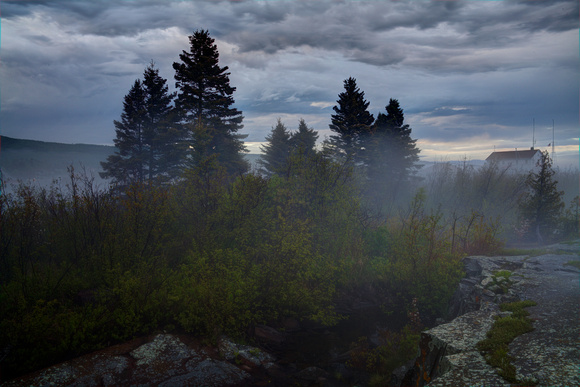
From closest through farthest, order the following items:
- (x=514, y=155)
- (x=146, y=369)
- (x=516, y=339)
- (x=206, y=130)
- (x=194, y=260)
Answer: (x=516, y=339) → (x=146, y=369) → (x=194, y=260) → (x=206, y=130) → (x=514, y=155)

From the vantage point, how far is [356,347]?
28.3 feet

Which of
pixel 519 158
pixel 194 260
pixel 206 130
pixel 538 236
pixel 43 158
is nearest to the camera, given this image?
pixel 194 260

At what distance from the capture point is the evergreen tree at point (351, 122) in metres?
30.1

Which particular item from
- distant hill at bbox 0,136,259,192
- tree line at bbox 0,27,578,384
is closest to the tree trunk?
tree line at bbox 0,27,578,384

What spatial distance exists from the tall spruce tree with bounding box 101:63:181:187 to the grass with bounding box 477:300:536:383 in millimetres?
25762

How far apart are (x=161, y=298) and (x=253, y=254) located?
344 centimetres

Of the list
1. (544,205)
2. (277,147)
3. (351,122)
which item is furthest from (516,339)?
(277,147)

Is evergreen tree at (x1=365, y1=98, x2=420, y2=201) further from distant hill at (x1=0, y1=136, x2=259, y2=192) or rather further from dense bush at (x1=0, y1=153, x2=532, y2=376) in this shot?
distant hill at (x1=0, y1=136, x2=259, y2=192)

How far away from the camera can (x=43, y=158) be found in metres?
58.0

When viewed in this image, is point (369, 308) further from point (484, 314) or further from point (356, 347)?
point (484, 314)

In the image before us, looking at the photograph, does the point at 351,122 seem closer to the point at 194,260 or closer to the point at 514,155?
the point at 194,260

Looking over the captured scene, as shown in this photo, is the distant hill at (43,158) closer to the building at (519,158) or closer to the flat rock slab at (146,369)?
the flat rock slab at (146,369)

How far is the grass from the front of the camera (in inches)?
162

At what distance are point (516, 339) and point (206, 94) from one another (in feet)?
85.0
